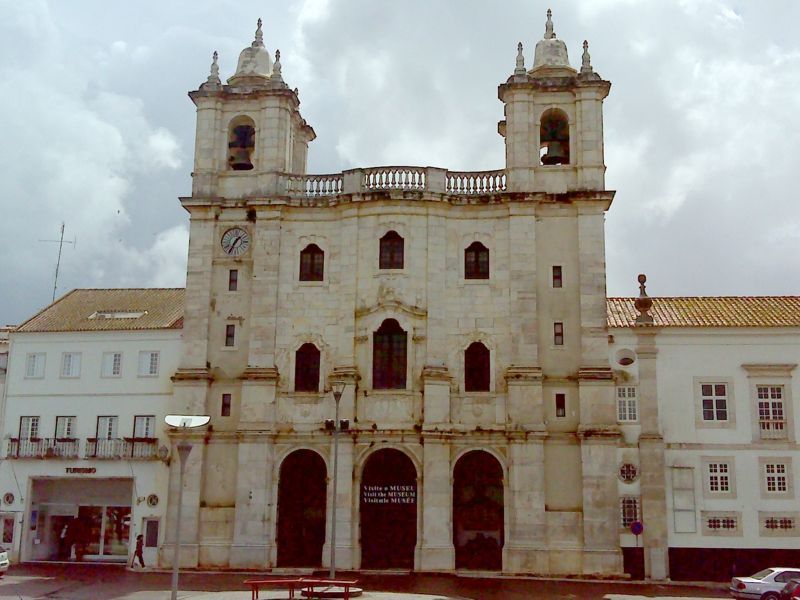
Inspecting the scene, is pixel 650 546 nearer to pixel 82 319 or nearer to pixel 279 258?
pixel 279 258

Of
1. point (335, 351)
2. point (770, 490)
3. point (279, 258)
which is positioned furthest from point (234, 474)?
point (770, 490)

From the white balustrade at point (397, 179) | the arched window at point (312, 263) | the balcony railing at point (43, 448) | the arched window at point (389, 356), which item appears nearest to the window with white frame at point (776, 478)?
the arched window at point (389, 356)

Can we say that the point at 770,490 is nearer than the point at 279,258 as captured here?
Yes

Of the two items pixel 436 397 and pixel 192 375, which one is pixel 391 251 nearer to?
pixel 436 397

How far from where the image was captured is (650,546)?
3569 centimetres

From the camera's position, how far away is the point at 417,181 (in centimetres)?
4009

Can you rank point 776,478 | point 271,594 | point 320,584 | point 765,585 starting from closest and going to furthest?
point 320,584, point 271,594, point 765,585, point 776,478

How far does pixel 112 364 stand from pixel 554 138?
859 inches

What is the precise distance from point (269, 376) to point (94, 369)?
26.8 feet

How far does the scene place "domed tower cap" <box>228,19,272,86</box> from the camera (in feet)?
141

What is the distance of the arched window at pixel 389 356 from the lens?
3834cm

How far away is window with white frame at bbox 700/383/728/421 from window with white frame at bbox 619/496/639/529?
4283 mm

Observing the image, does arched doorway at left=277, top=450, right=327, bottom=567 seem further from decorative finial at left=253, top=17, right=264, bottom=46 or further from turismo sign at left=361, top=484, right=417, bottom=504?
decorative finial at left=253, top=17, right=264, bottom=46

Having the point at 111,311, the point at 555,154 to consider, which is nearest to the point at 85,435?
the point at 111,311
